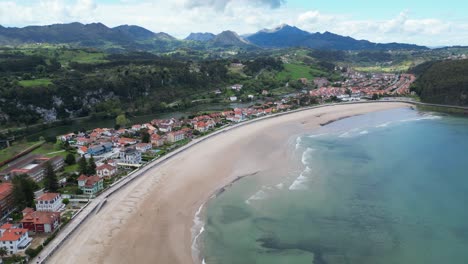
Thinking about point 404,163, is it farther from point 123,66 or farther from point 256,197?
point 123,66

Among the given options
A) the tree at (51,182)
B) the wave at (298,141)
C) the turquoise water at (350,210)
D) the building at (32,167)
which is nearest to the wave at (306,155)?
Result: the turquoise water at (350,210)

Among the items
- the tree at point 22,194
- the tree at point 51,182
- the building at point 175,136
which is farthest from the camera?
the building at point 175,136

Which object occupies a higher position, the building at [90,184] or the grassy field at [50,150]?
the building at [90,184]

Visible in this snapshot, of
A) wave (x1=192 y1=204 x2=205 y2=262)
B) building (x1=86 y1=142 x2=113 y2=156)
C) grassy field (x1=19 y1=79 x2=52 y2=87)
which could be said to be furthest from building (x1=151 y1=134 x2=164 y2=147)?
grassy field (x1=19 y1=79 x2=52 y2=87)

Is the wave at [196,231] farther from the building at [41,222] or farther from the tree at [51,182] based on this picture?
the tree at [51,182]

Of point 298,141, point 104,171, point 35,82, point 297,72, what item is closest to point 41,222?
point 104,171

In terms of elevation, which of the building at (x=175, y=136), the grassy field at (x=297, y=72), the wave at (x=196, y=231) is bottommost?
the wave at (x=196, y=231)

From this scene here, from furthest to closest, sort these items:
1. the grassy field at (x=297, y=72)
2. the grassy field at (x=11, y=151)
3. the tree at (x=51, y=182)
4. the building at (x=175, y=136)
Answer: the grassy field at (x=297, y=72)
the building at (x=175, y=136)
the grassy field at (x=11, y=151)
the tree at (x=51, y=182)
